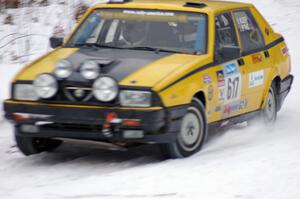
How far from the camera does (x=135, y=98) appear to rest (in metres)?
7.73

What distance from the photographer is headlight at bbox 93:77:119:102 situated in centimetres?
774

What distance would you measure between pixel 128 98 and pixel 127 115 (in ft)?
0.54

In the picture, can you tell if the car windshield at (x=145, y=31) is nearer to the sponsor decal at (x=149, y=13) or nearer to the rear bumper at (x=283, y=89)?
the sponsor decal at (x=149, y=13)

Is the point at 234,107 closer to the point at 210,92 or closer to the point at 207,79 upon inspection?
the point at 210,92

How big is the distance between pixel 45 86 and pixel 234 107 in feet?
7.74

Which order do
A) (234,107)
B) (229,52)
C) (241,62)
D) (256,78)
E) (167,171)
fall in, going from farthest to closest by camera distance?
(256,78) → (241,62) → (234,107) → (229,52) → (167,171)

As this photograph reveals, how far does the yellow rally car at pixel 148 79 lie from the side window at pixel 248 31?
0.02 m

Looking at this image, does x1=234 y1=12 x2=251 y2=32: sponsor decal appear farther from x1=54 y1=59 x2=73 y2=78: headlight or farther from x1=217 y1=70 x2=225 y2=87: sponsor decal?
x1=54 y1=59 x2=73 y2=78: headlight

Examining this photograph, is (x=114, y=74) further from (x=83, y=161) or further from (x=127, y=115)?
(x=83, y=161)

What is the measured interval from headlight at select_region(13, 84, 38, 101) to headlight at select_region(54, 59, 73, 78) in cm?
31

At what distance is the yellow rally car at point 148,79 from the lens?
777 centimetres

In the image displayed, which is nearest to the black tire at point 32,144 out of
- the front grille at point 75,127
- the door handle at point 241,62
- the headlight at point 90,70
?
the front grille at point 75,127

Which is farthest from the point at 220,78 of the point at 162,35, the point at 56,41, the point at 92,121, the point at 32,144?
the point at 32,144

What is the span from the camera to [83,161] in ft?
27.7
